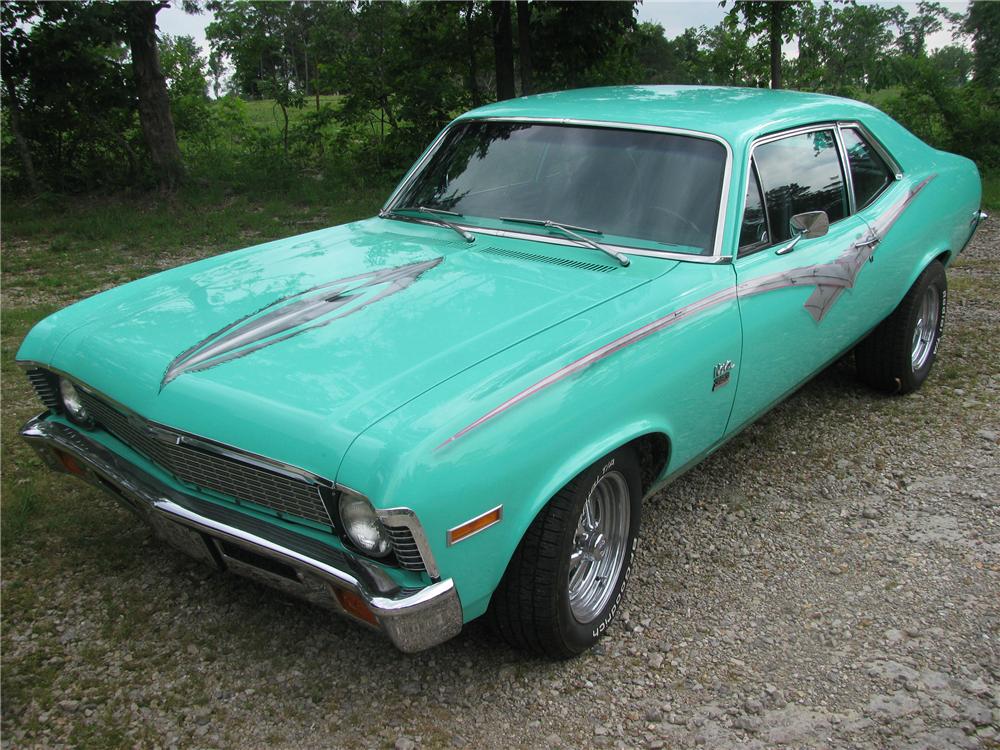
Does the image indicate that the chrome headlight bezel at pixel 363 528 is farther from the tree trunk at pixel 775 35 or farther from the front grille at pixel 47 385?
the tree trunk at pixel 775 35

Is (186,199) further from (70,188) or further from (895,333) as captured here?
(895,333)

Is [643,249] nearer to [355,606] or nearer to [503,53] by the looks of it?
[355,606]

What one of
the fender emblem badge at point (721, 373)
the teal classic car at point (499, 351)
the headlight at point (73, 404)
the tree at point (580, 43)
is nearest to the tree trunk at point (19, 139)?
the tree at point (580, 43)

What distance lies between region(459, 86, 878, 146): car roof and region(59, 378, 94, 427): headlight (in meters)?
2.13

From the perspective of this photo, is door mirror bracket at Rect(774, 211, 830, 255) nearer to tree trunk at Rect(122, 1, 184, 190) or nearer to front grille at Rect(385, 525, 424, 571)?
front grille at Rect(385, 525, 424, 571)

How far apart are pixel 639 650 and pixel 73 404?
2.08 metres

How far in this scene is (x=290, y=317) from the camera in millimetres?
2777

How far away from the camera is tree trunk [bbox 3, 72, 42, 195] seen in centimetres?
985

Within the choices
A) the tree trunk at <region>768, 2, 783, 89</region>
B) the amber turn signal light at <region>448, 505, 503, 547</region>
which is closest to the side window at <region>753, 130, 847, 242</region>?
the amber turn signal light at <region>448, 505, 503, 547</region>

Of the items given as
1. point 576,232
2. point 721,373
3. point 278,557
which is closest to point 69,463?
point 278,557

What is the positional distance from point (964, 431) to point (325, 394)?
3406 millimetres

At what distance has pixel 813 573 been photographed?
3.21 metres

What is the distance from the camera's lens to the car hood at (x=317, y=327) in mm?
2277

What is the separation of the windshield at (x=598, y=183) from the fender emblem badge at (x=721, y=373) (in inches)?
16.6
